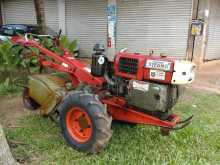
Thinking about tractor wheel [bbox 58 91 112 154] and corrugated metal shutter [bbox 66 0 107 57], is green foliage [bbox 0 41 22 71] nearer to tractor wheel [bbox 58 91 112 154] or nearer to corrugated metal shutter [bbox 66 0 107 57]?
tractor wheel [bbox 58 91 112 154]

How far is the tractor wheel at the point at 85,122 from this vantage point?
148 inches

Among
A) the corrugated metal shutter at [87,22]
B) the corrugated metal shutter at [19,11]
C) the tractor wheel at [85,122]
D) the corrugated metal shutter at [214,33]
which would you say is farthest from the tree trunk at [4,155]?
the corrugated metal shutter at [19,11]

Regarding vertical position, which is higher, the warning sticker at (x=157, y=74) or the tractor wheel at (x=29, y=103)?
the warning sticker at (x=157, y=74)

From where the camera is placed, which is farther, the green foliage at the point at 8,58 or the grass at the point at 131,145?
the green foliage at the point at 8,58

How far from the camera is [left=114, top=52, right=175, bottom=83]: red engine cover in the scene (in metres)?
3.65

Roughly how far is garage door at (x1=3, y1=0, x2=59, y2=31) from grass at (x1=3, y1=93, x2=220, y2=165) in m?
10.6

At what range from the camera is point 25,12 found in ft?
52.1

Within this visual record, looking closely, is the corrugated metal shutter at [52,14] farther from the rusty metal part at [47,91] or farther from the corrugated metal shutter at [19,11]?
the rusty metal part at [47,91]

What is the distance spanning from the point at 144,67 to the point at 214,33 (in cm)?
987

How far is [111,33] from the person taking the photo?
43.4 ft

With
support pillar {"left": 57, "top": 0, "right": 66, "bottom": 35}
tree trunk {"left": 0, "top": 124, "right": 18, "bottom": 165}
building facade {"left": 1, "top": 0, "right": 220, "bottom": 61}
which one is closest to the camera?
tree trunk {"left": 0, "top": 124, "right": 18, "bottom": 165}

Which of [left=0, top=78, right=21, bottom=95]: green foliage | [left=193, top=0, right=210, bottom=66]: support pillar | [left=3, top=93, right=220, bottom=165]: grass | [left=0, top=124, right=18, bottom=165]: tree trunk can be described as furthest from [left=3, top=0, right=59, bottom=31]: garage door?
[left=0, top=124, right=18, bottom=165]: tree trunk

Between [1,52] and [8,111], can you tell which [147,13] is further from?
[8,111]

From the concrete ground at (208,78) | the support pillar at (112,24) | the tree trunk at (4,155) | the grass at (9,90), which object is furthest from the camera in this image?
the support pillar at (112,24)
